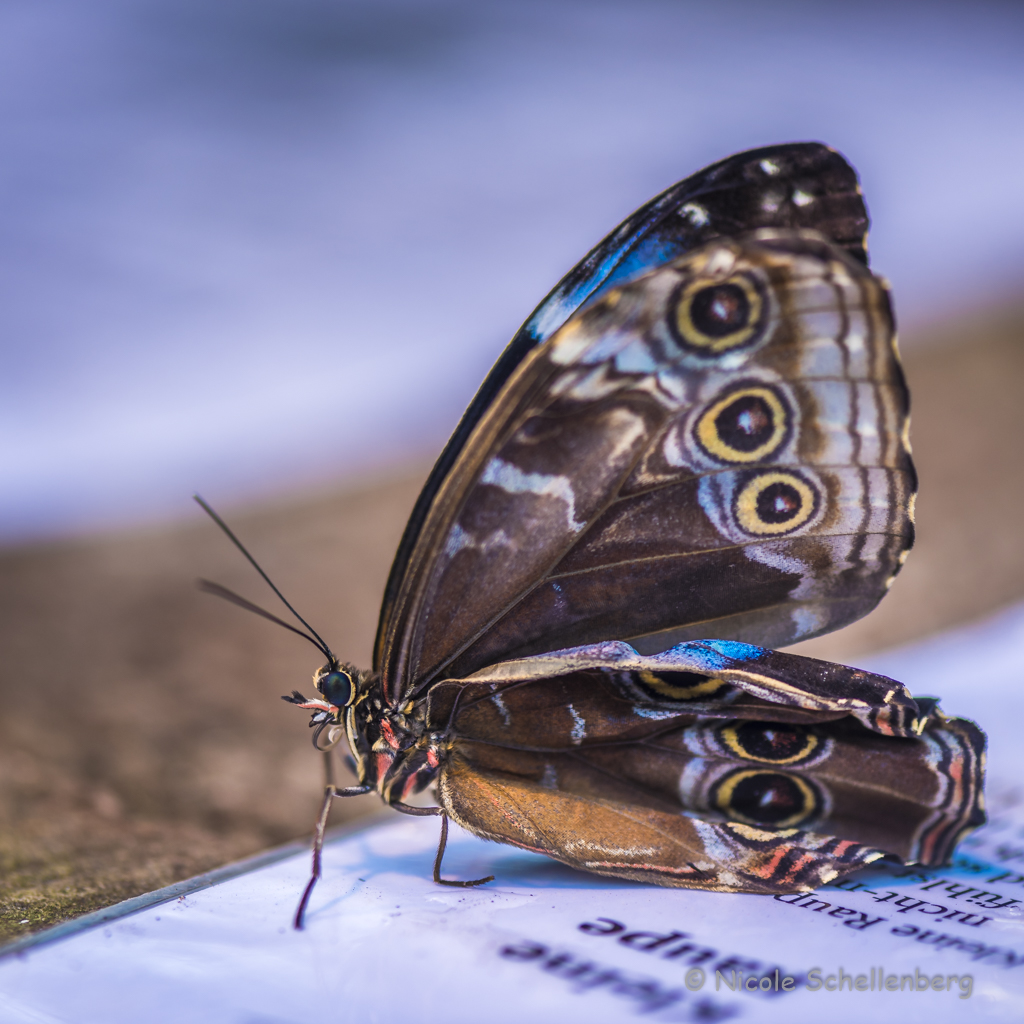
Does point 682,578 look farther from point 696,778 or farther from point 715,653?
point 696,778

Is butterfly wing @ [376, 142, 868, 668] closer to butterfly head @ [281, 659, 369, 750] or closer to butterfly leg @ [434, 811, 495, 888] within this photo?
butterfly head @ [281, 659, 369, 750]

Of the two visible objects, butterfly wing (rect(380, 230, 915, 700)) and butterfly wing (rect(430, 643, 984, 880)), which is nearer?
butterfly wing (rect(380, 230, 915, 700))

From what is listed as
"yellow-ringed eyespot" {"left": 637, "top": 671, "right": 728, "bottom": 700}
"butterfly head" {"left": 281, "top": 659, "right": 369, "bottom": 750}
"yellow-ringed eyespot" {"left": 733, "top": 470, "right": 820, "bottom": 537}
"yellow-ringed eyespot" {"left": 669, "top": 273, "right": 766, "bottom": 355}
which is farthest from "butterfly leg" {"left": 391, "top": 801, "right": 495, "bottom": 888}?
"yellow-ringed eyespot" {"left": 669, "top": 273, "right": 766, "bottom": 355}

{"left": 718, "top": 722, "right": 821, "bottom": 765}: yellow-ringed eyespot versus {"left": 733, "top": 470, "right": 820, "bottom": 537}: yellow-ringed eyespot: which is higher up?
{"left": 733, "top": 470, "right": 820, "bottom": 537}: yellow-ringed eyespot

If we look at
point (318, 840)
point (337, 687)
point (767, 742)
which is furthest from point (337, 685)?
point (767, 742)

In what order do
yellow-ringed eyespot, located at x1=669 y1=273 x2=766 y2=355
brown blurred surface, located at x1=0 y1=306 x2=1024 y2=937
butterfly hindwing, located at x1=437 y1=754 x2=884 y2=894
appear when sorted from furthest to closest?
brown blurred surface, located at x1=0 y1=306 x2=1024 y2=937
butterfly hindwing, located at x1=437 y1=754 x2=884 y2=894
yellow-ringed eyespot, located at x1=669 y1=273 x2=766 y2=355

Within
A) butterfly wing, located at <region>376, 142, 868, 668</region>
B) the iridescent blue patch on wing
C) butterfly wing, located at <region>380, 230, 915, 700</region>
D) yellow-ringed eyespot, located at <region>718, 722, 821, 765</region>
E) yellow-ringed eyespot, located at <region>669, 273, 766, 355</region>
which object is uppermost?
butterfly wing, located at <region>376, 142, 868, 668</region>

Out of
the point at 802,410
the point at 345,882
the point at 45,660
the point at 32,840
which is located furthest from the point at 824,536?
the point at 45,660

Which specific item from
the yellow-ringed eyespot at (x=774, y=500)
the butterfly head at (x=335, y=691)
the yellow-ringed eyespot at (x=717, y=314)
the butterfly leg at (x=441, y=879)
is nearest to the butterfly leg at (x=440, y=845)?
the butterfly leg at (x=441, y=879)
